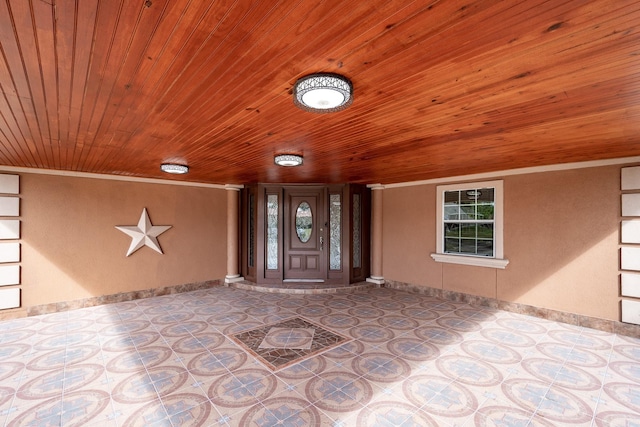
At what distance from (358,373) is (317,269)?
11.9 feet

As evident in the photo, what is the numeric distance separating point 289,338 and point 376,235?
358 cm

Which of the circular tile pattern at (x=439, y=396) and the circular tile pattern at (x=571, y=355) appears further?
the circular tile pattern at (x=571, y=355)

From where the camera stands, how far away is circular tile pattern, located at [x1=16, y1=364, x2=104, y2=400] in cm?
248

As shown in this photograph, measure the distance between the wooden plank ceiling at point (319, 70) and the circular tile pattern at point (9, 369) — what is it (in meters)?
2.29

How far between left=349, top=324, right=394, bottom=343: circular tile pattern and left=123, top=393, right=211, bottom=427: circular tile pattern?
193cm

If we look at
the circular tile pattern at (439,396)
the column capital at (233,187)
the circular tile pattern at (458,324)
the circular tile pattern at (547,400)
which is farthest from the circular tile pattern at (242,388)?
the column capital at (233,187)

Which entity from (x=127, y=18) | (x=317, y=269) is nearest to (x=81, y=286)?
(x=317, y=269)

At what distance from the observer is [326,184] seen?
638 centimetres

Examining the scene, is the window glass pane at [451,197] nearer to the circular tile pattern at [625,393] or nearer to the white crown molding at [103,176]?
the circular tile pattern at [625,393]

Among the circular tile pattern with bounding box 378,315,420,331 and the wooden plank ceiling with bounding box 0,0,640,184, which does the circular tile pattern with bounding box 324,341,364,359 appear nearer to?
the circular tile pattern with bounding box 378,315,420,331

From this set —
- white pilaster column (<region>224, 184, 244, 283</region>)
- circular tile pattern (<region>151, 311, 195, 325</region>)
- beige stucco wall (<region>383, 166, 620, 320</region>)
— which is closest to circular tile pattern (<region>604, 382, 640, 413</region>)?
beige stucco wall (<region>383, 166, 620, 320</region>)

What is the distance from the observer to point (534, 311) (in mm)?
Result: 4496

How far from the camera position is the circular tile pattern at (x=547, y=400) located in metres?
2.22

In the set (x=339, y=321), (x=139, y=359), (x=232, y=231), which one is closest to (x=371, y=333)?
(x=339, y=321)
